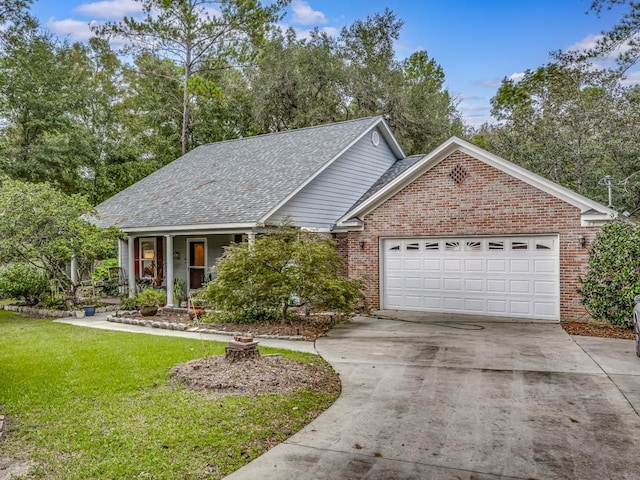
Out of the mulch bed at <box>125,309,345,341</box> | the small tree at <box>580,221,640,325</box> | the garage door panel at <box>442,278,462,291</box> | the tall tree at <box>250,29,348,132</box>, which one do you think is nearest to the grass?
the mulch bed at <box>125,309,345,341</box>

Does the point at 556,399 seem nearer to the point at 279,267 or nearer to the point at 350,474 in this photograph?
the point at 350,474

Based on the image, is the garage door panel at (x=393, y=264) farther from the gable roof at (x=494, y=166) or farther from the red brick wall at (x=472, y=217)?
the gable roof at (x=494, y=166)

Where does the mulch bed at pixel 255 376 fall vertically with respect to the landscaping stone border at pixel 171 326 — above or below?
above

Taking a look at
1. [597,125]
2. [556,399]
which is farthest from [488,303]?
[597,125]

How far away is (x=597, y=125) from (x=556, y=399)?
17.5m

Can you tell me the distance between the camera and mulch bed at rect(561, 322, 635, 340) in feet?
30.8

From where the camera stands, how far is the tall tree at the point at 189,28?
84.8 ft

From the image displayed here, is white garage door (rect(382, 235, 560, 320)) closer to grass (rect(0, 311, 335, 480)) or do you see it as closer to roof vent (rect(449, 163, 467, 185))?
roof vent (rect(449, 163, 467, 185))

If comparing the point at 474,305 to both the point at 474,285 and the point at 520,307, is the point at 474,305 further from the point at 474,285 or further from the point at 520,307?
the point at 520,307

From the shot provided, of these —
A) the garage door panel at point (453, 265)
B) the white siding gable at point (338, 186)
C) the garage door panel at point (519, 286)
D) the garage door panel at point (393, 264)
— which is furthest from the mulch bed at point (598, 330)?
the white siding gable at point (338, 186)

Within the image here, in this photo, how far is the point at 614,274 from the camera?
987 centimetres

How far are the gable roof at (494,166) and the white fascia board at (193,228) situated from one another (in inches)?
116

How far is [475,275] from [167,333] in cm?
756

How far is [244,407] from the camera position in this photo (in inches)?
208
